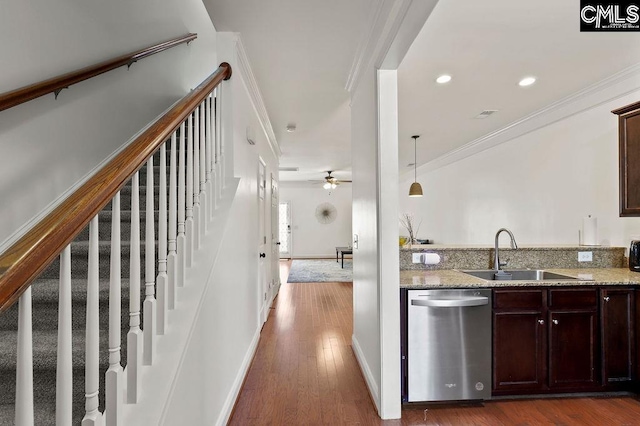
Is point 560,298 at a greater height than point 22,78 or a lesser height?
lesser

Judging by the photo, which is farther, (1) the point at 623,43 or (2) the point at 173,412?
(1) the point at 623,43

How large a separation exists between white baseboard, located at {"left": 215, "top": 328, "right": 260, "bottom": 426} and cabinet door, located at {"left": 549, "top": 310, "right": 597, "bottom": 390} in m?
2.30

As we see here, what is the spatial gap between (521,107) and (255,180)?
3.26 metres

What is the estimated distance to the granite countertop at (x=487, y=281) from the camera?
2217mm

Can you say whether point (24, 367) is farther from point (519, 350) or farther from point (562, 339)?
point (562, 339)

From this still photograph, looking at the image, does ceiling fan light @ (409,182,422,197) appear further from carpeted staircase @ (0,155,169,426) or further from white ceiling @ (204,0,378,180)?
carpeted staircase @ (0,155,169,426)

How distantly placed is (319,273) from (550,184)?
5011mm

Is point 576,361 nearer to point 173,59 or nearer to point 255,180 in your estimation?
point 255,180

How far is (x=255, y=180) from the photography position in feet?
11.0

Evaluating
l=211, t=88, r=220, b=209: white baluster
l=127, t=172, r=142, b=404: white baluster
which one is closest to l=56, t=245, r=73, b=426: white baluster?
l=127, t=172, r=142, b=404: white baluster

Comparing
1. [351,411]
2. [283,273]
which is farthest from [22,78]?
[283,273]

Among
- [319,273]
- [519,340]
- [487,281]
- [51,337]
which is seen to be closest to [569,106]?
[487,281]

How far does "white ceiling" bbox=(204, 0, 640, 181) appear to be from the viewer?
2.02 meters

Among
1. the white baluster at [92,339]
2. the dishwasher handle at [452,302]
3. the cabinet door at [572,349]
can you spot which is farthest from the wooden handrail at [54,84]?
the cabinet door at [572,349]
